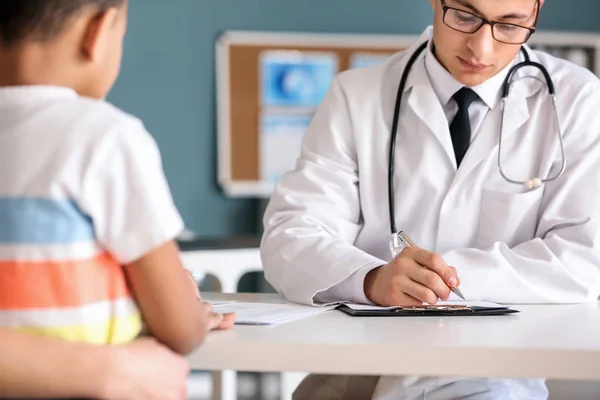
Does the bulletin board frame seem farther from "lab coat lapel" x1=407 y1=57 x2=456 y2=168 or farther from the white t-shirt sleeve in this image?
the white t-shirt sleeve

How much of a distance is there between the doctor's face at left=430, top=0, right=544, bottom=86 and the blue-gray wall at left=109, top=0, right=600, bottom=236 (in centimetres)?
238

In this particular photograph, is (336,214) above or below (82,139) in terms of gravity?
below

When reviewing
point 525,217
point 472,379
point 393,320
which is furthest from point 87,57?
point 525,217

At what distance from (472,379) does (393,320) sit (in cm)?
21

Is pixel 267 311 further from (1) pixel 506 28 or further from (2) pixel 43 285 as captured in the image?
(1) pixel 506 28

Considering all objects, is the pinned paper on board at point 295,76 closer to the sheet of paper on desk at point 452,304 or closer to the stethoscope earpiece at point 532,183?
the stethoscope earpiece at point 532,183

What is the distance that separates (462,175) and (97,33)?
0.86 metres

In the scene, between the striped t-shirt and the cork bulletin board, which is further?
the cork bulletin board

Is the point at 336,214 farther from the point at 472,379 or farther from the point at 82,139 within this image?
the point at 82,139

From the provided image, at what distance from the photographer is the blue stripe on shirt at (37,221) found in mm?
902

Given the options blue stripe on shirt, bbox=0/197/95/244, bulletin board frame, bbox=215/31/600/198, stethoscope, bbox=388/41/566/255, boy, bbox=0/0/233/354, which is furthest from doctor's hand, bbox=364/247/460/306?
bulletin board frame, bbox=215/31/600/198

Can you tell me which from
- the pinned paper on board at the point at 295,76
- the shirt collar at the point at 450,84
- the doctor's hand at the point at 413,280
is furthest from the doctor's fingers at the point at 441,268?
A: the pinned paper on board at the point at 295,76

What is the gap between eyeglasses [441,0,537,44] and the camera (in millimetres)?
1628

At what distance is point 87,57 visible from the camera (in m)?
0.97
